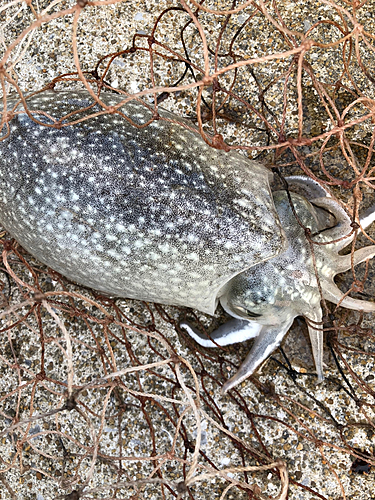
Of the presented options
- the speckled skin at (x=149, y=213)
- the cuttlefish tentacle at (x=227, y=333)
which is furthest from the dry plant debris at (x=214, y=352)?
the speckled skin at (x=149, y=213)

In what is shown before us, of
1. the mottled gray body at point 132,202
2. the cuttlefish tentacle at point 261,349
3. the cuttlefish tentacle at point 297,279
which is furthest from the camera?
the cuttlefish tentacle at point 261,349

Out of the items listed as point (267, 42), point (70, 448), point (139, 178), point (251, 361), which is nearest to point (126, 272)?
point (139, 178)

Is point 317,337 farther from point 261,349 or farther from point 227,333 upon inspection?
point 227,333

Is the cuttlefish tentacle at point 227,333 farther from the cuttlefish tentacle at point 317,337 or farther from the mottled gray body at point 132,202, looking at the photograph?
the mottled gray body at point 132,202

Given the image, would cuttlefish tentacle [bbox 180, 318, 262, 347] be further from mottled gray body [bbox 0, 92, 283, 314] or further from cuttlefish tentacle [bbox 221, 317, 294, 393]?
mottled gray body [bbox 0, 92, 283, 314]

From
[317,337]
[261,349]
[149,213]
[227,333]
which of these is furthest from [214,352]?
[149,213]

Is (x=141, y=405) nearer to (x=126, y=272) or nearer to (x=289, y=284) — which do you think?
(x=126, y=272)

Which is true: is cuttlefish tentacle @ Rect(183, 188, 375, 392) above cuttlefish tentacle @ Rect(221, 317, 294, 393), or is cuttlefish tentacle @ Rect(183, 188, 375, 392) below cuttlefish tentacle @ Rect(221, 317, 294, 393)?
above

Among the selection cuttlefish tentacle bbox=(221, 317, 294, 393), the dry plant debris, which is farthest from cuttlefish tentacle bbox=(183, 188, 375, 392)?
the dry plant debris

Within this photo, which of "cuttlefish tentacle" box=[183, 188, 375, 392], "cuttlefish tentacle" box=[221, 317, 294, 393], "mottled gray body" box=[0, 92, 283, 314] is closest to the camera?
"mottled gray body" box=[0, 92, 283, 314]
